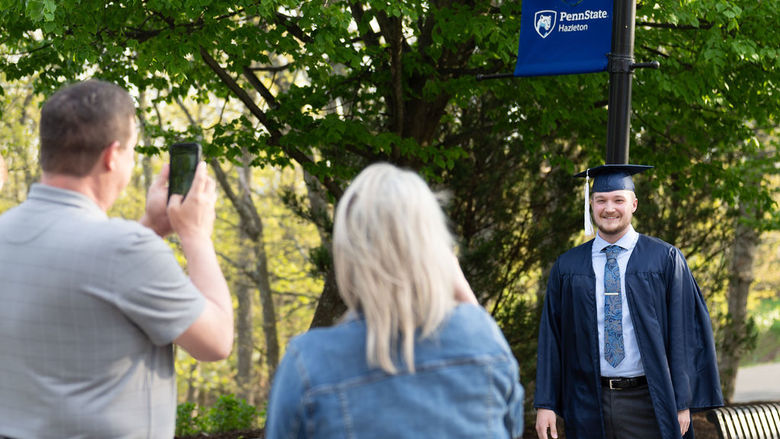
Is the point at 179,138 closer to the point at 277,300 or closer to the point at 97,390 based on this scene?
the point at 97,390

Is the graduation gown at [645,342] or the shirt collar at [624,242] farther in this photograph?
the shirt collar at [624,242]

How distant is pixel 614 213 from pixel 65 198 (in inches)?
120

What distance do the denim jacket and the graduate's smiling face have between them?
2.73m

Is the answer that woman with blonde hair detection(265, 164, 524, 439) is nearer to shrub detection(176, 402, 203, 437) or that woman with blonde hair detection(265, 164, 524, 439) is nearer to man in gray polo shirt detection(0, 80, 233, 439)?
man in gray polo shirt detection(0, 80, 233, 439)

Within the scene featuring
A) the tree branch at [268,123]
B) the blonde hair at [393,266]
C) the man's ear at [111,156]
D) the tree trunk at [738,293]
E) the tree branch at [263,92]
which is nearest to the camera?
the blonde hair at [393,266]

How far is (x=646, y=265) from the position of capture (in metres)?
4.22

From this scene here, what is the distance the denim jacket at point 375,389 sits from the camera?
168 centimetres

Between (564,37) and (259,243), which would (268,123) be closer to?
(564,37)

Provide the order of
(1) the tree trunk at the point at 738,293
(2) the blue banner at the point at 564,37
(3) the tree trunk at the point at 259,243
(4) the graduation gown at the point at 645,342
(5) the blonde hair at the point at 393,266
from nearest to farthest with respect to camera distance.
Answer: (5) the blonde hair at the point at 393,266 < (4) the graduation gown at the point at 645,342 < (2) the blue banner at the point at 564,37 < (1) the tree trunk at the point at 738,293 < (3) the tree trunk at the point at 259,243

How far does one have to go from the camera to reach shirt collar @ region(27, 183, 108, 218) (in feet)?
6.56

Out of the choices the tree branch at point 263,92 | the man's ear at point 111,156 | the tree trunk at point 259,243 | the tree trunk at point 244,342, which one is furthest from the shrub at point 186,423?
the tree trunk at point 244,342

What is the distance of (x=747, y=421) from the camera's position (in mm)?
5293

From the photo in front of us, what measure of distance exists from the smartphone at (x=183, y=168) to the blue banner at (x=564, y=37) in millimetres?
3043

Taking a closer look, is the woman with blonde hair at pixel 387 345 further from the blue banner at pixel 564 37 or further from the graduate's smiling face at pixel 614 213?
the blue banner at pixel 564 37
